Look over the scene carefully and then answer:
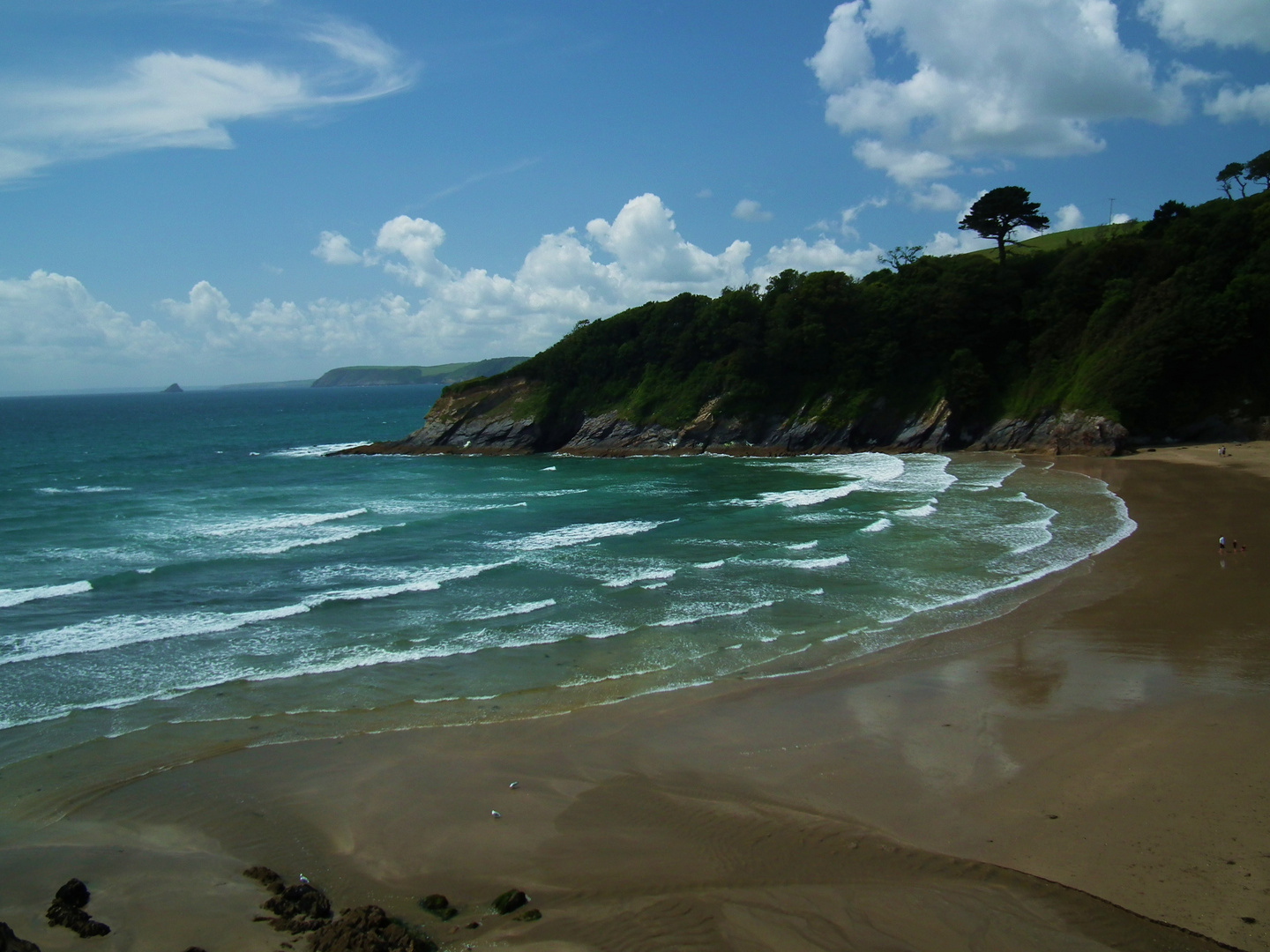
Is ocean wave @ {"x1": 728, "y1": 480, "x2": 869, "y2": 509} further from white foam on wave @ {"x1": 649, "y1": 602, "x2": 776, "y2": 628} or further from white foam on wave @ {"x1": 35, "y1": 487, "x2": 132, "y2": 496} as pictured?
white foam on wave @ {"x1": 35, "y1": 487, "x2": 132, "y2": 496}

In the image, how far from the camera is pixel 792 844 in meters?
9.65

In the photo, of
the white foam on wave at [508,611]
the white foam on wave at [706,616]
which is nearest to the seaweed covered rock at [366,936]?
the white foam on wave at [706,616]

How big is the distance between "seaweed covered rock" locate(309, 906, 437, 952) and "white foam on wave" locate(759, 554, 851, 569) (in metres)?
18.2

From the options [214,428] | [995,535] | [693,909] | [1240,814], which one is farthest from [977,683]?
[214,428]

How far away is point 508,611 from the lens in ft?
68.0

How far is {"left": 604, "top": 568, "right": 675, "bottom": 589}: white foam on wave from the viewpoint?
75.5 ft

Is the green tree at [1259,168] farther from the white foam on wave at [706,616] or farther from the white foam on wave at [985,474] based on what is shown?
the white foam on wave at [706,616]

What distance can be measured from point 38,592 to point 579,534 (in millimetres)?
16837

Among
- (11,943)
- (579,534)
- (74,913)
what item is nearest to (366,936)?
(11,943)

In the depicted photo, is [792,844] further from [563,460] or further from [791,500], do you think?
[563,460]

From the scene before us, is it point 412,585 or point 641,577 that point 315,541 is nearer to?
point 412,585

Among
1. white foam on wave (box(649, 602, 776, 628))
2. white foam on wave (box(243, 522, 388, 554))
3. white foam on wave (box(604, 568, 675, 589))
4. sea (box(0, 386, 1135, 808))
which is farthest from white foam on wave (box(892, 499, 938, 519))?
white foam on wave (box(243, 522, 388, 554))

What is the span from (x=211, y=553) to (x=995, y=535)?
2723cm

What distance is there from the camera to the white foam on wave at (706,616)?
63.5ft
